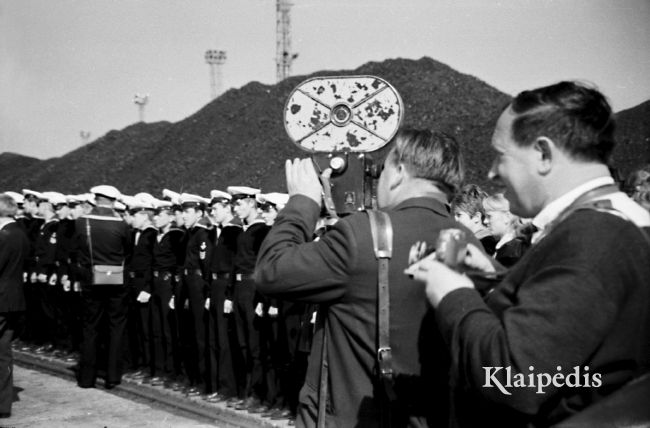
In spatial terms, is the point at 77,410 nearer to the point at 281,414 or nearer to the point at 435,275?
the point at 281,414

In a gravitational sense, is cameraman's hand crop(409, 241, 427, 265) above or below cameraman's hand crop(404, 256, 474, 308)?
above

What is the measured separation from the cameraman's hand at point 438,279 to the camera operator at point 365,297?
603 millimetres

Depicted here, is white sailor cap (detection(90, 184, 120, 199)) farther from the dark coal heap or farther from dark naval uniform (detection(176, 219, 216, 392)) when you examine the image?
the dark coal heap

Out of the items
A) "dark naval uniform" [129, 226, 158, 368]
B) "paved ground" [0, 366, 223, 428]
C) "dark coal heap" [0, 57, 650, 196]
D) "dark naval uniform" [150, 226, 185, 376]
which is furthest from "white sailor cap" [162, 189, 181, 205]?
"dark coal heap" [0, 57, 650, 196]

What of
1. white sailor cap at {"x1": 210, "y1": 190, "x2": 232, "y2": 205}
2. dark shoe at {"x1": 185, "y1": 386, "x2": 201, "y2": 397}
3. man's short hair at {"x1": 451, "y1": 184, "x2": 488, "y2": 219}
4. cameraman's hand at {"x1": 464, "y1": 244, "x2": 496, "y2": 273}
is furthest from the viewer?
white sailor cap at {"x1": 210, "y1": 190, "x2": 232, "y2": 205}

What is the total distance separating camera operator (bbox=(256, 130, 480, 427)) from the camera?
2.51 meters

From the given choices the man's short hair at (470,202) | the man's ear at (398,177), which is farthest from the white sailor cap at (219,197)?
the man's ear at (398,177)

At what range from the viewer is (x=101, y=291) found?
944cm

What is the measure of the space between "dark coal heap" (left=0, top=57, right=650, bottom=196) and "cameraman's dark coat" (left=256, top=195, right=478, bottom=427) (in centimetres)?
2943

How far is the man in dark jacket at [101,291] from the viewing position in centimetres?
926

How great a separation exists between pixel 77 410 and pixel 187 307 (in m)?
1.93

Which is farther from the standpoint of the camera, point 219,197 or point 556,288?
point 219,197

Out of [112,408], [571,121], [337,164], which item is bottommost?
[112,408]

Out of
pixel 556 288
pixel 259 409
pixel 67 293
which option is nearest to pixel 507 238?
pixel 259 409
